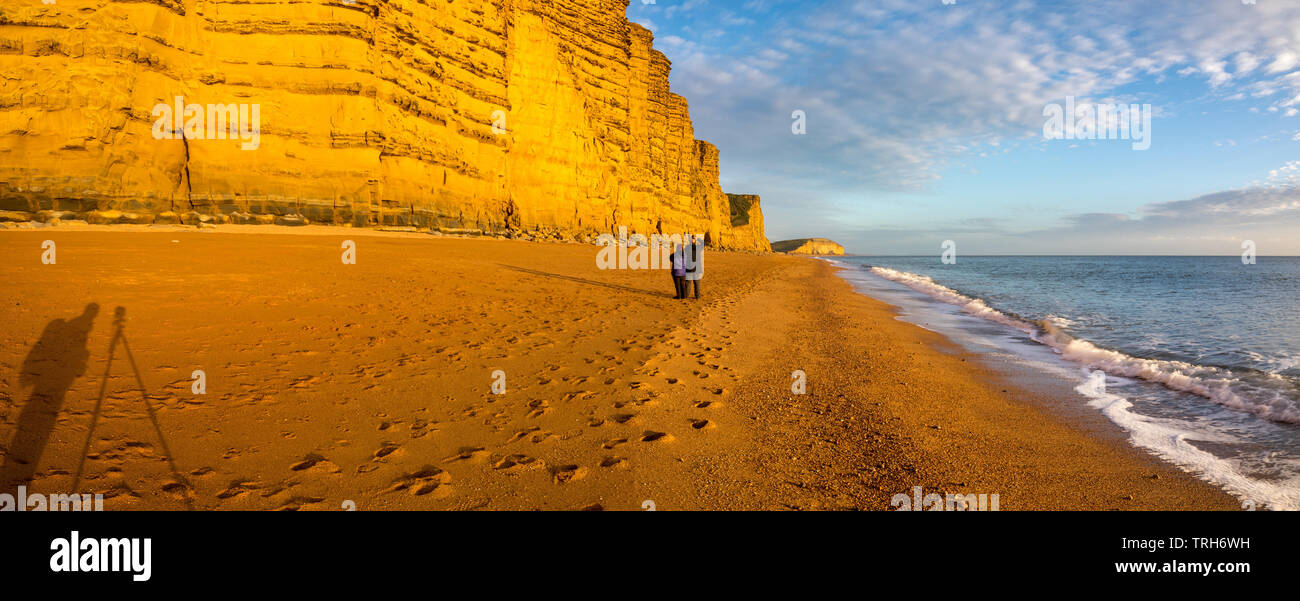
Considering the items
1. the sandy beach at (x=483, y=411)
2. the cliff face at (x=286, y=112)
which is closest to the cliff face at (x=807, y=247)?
the cliff face at (x=286, y=112)

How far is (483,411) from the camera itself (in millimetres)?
4773

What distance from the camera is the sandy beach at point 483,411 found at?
3.29 meters

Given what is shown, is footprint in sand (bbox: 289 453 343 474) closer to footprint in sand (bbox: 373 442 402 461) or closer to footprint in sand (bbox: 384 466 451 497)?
footprint in sand (bbox: 373 442 402 461)

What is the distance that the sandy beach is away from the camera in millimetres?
3291

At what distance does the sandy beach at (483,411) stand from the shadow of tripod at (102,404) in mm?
25

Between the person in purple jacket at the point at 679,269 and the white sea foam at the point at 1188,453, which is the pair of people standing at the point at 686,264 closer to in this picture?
the person in purple jacket at the point at 679,269

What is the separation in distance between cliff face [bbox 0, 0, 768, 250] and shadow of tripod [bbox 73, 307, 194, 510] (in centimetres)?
1519

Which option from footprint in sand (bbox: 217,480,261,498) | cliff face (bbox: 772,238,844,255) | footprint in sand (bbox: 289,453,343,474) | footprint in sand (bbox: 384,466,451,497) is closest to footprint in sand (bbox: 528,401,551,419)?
footprint in sand (bbox: 384,466,451,497)

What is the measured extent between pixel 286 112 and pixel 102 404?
20.6 meters

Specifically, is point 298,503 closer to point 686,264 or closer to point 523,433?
point 523,433
